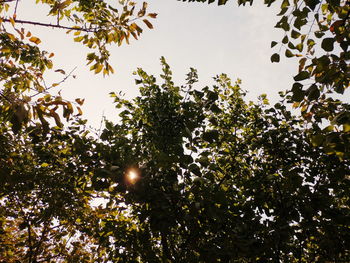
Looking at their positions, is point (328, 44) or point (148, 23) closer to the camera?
point (328, 44)

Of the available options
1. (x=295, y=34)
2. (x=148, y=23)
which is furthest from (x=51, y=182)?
(x=295, y=34)

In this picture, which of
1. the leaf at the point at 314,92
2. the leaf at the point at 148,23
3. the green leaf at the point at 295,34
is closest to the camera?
the leaf at the point at 314,92

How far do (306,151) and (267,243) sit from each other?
2156 millimetres

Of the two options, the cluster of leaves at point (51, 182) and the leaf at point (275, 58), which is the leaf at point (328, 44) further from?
the cluster of leaves at point (51, 182)

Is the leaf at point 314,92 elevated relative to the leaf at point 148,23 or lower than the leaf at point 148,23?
lower

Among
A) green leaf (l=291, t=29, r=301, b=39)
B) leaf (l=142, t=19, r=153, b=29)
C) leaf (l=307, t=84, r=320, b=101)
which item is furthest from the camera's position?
leaf (l=142, t=19, r=153, b=29)

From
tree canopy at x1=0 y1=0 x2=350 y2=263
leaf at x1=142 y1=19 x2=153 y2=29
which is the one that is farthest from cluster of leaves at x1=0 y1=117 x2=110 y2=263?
leaf at x1=142 y1=19 x2=153 y2=29

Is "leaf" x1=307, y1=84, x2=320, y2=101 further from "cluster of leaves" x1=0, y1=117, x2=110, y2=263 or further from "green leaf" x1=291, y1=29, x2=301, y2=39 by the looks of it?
"cluster of leaves" x1=0, y1=117, x2=110, y2=263

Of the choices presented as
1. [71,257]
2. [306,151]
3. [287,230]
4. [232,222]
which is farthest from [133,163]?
[71,257]

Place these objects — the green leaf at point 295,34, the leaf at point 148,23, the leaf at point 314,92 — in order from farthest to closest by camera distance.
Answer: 1. the leaf at point 148,23
2. the green leaf at point 295,34
3. the leaf at point 314,92

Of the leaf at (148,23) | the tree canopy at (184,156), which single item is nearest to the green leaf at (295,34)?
the tree canopy at (184,156)

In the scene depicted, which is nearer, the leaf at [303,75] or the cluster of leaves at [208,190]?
the leaf at [303,75]

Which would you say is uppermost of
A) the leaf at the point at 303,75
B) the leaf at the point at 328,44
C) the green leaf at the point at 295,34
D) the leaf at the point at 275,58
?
the green leaf at the point at 295,34

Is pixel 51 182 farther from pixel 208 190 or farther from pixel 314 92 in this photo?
pixel 314 92
